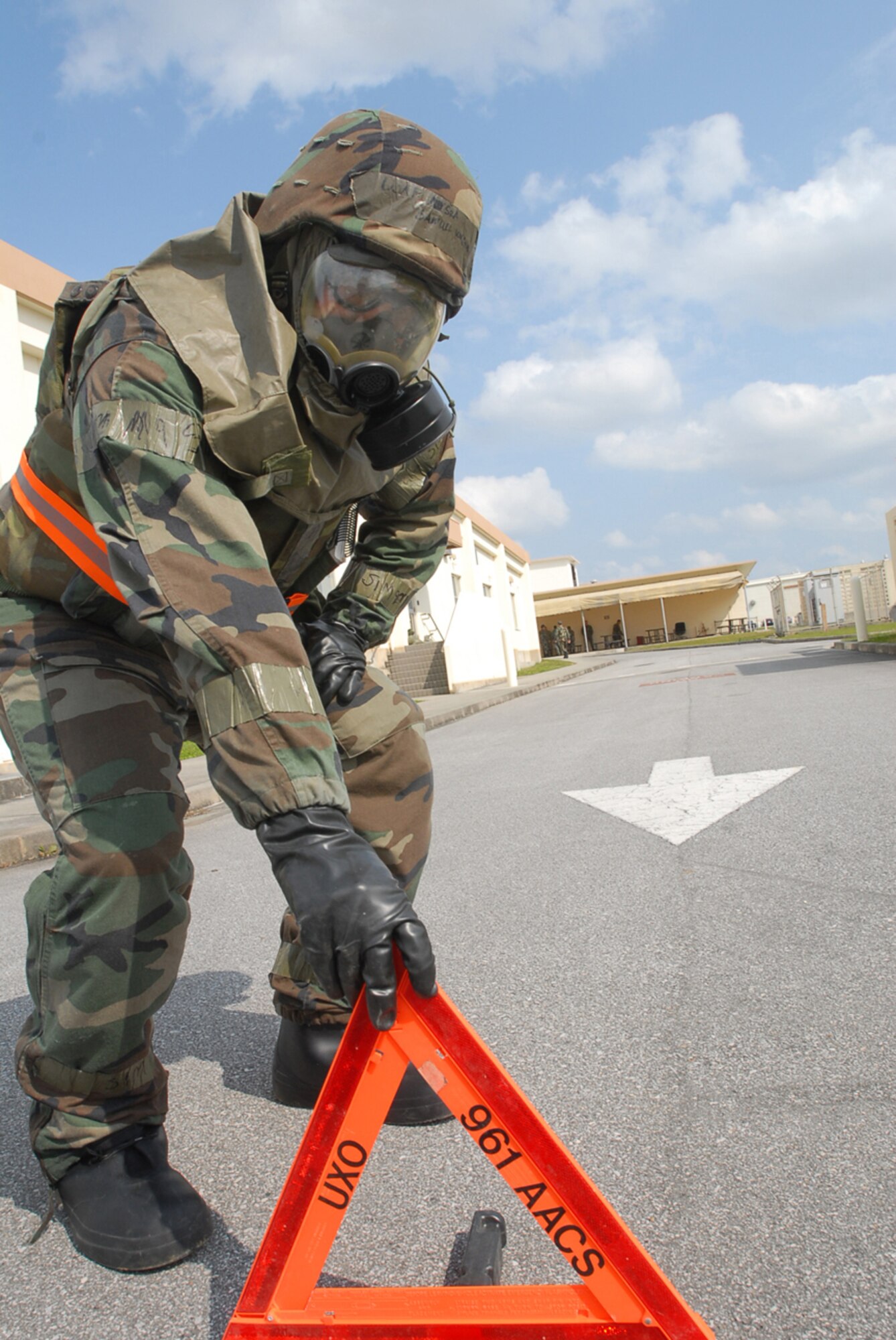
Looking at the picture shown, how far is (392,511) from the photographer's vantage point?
2533 mm

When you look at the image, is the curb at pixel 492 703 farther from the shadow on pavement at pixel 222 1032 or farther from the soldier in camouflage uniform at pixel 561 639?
the soldier in camouflage uniform at pixel 561 639

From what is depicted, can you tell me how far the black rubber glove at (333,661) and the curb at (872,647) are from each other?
47.1 ft

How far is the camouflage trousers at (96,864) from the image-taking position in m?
1.66

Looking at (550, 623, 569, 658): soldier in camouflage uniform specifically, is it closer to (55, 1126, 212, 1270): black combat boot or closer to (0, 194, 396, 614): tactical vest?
(0, 194, 396, 614): tactical vest

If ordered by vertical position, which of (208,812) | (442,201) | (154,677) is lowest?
(208,812)

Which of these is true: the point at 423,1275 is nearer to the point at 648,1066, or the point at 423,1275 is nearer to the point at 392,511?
the point at 648,1066

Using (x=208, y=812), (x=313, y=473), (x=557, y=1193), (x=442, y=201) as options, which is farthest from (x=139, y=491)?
(x=208, y=812)

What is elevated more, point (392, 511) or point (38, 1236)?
point (392, 511)

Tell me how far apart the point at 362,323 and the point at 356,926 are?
3.48 feet

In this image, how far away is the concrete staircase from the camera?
954 inches

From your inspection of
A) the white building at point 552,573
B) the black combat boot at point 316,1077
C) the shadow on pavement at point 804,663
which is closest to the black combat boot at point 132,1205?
the black combat boot at point 316,1077

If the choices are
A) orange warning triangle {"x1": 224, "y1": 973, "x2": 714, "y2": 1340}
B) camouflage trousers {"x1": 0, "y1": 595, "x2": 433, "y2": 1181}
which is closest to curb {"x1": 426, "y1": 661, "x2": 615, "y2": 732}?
camouflage trousers {"x1": 0, "y1": 595, "x2": 433, "y2": 1181}

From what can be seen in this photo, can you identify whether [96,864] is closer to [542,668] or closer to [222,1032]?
[222,1032]

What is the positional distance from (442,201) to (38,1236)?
6.49ft
